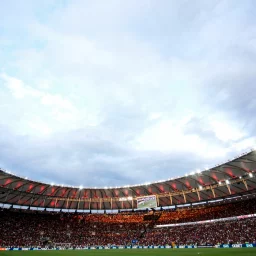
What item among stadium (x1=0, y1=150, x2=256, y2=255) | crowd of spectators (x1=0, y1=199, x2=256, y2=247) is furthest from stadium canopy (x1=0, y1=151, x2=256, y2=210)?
crowd of spectators (x1=0, y1=199, x2=256, y2=247)

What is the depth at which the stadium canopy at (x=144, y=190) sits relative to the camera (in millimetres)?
48072

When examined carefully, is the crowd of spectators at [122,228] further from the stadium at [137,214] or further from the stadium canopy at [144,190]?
the stadium canopy at [144,190]

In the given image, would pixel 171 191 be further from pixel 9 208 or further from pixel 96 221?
pixel 9 208

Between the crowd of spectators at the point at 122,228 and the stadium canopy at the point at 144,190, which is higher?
the stadium canopy at the point at 144,190

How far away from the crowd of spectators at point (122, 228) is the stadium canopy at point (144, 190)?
311 centimetres

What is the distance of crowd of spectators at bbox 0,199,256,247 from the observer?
49266 millimetres

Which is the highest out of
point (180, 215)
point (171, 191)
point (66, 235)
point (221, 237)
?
point (171, 191)

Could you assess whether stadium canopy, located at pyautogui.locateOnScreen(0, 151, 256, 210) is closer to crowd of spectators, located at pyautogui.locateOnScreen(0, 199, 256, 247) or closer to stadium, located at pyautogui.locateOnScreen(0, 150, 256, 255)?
stadium, located at pyautogui.locateOnScreen(0, 150, 256, 255)

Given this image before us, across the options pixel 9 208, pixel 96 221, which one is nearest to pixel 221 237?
pixel 96 221

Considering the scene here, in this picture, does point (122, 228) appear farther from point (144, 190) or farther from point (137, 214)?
point (144, 190)

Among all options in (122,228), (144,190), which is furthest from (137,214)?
(144,190)

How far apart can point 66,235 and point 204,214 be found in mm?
38971

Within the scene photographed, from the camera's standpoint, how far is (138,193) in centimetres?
6575

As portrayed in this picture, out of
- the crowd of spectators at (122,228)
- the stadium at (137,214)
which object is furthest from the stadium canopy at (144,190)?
the crowd of spectators at (122,228)
